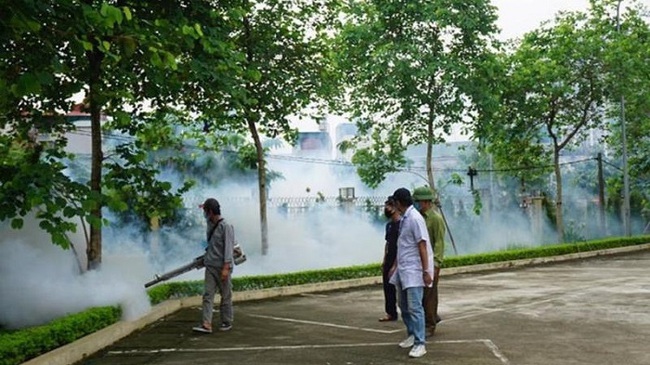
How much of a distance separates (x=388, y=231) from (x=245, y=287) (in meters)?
5.82

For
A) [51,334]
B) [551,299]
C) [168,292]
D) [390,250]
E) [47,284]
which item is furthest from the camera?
[168,292]

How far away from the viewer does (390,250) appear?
957 cm

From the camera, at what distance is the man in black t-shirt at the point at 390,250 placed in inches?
355

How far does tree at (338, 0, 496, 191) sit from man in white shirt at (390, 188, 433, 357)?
1394cm

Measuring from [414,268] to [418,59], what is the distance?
1479cm

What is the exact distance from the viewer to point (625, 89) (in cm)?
2545

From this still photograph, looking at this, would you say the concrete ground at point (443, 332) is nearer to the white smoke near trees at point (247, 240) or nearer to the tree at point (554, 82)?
the white smoke near trees at point (247, 240)

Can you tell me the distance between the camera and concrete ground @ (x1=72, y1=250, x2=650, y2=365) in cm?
743

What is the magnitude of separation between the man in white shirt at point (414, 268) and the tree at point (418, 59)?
45.7 ft

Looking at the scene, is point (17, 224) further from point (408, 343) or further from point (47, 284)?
point (408, 343)

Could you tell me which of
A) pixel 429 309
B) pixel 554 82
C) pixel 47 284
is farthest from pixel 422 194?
pixel 554 82

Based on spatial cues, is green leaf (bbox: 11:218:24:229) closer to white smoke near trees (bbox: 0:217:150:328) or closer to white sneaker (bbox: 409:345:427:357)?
white smoke near trees (bbox: 0:217:150:328)

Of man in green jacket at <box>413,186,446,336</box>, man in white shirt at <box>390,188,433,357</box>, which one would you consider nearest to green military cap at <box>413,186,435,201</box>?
man in green jacket at <box>413,186,446,336</box>

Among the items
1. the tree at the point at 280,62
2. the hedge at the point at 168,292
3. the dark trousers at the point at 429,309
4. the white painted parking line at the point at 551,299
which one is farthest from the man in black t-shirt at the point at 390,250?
the tree at the point at 280,62
